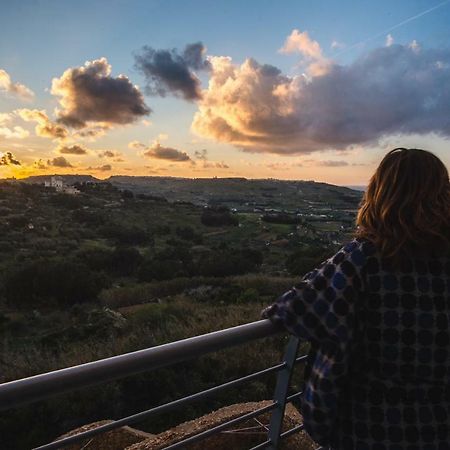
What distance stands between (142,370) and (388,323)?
2.36 ft

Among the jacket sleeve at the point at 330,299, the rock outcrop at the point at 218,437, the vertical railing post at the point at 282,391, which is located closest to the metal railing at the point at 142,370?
the vertical railing post at the point at 282,391

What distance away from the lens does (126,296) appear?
18.0 meters

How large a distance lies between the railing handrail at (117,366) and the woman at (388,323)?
0.24 meters

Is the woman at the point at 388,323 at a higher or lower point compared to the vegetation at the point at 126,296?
higher

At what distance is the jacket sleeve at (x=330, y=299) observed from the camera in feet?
4.77

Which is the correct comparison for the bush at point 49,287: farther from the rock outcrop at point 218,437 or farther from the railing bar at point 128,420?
the railing bar at point 128,420

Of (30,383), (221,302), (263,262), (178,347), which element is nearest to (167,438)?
(178,347)

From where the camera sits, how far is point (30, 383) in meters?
1.24

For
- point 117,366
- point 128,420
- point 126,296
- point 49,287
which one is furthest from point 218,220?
point 117,366

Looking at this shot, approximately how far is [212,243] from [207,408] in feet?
101

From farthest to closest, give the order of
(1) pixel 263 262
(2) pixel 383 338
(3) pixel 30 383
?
(1) pixel 263 262 < (2) pixel 383 338 < (3) pixel 30 383

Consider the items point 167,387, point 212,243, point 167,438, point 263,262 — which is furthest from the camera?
point 212,243

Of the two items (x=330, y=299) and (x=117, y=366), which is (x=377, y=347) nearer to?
(x=330, y=299)

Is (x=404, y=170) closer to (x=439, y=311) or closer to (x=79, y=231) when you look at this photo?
(x=439, y=311)
